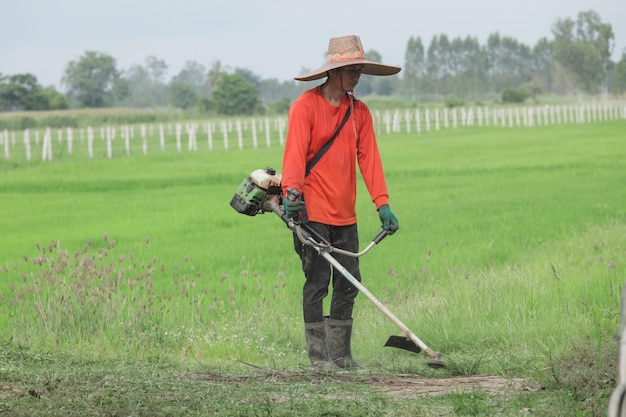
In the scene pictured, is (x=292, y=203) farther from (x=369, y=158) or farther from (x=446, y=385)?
(x=446, y=385)

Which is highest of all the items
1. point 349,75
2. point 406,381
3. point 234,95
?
point 234,95

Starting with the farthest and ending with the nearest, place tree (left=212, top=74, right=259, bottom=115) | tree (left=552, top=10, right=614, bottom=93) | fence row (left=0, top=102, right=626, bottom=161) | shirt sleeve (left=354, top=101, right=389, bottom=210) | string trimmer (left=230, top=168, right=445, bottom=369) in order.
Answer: tree (left=552, top=10, right=614, bottom=93), tree (left=212, top=74, right=259, bottom=115), fence row (left=0, top=102, right=626, bottom=161), shirt sleeve (left=354, top=101, right=389, bottom=210), string trimmer (left=230, top=168, right=445, bottom=369)

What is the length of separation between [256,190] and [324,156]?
0.45 m

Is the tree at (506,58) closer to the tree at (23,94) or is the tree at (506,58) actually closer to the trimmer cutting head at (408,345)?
the tree at (23,94)

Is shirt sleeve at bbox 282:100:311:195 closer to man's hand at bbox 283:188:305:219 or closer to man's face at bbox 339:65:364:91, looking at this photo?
man's hand at bbox 283:188:305:219

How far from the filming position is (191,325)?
767 centimetres

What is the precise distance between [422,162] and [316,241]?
20730mm

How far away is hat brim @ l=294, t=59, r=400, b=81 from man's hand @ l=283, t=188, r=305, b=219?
74 centimetres

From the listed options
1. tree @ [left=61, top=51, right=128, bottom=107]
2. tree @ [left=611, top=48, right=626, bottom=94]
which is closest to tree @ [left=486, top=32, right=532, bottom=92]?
tree @ [left=611, top=48, right=626, bottom=94]

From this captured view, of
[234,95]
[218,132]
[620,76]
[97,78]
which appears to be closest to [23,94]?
[234,95]

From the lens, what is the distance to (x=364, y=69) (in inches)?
255

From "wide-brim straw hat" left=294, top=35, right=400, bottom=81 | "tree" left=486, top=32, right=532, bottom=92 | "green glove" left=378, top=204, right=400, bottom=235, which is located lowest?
"green glove" left=378, top=204, right=400, bottom=235

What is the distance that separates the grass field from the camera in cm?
494

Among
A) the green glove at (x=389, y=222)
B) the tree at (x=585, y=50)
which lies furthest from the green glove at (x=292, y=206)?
the tree at (x=585, y=50)
